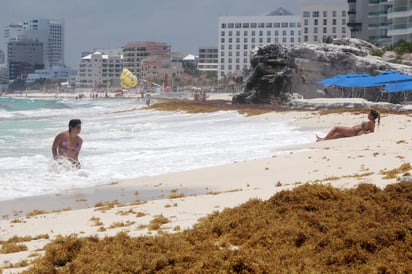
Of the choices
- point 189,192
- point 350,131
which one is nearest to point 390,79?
point 350,131

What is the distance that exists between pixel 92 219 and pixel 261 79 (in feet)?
165

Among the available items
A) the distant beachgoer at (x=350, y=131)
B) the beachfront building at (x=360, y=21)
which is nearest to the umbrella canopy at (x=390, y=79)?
the distant beachgoer at (x=350, y=131)

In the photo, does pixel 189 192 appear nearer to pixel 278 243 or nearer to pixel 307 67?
pixel 278 243

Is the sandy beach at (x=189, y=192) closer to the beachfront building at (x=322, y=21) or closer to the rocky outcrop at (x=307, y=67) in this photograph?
the rocky outcrop at (x=307, y=67)

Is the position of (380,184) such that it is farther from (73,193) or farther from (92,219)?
(73,193)

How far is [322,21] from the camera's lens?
6073 inches

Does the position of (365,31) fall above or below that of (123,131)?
above

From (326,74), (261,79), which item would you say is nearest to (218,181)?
(326,74)

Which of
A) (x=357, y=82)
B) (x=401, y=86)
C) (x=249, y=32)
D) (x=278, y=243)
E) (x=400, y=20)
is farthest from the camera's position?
(x=249, y=32)

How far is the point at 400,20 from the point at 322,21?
73.8m

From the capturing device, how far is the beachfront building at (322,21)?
152500 millimetres

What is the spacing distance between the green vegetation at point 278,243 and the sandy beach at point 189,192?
0.64m

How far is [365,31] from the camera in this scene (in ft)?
341

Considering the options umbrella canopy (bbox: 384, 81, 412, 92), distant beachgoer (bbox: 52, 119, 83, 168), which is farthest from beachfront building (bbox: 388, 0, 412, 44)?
distant beachgoer (bbox: 52, 119, 83, 168)
